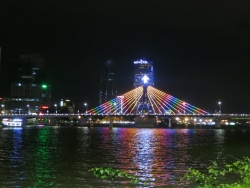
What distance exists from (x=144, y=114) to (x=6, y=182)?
113368mm

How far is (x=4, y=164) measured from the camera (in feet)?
95.8

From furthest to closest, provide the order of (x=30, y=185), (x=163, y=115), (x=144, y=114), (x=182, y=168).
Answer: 1. (x=144, y=114)
2. (x=163, y=115)
3. (x=182, y=168)
4. (x=30, y=185)

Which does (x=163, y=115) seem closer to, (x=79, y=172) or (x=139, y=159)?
(x=139, y=159)

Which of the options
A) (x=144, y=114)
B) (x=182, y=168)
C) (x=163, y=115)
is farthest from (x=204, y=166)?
(x=144, y=114)

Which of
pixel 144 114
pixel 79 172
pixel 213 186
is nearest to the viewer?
pixel 213 186

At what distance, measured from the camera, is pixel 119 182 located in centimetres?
2106

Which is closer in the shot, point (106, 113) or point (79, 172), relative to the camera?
point (79, 172)

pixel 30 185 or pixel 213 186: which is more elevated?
pixel 213 186

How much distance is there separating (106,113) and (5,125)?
3372 centimetres

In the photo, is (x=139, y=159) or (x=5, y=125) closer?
(x=139, y=159)

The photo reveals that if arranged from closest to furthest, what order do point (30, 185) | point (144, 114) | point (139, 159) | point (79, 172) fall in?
point (30, 185) → point (79, 172) → point (139, 159) → point (144, 114)

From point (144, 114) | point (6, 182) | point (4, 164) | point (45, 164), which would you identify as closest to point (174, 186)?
point (6, 182)

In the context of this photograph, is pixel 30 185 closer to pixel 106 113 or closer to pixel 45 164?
pixel 45 164

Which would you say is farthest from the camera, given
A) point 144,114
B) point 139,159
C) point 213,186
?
point 144,114
